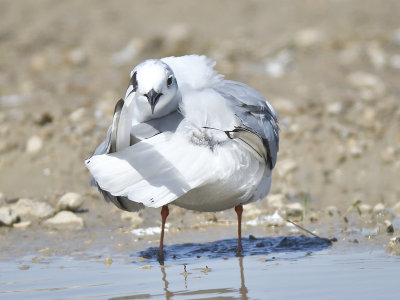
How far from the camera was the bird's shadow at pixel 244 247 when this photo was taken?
4219mm

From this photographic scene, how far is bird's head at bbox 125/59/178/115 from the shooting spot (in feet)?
12.0

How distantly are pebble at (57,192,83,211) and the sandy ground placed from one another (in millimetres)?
83

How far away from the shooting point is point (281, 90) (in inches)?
314

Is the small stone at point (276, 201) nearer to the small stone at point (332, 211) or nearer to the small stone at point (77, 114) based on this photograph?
the small stone at point (332, 211)

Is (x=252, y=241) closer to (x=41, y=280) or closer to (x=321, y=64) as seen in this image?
(x=41, y=280)

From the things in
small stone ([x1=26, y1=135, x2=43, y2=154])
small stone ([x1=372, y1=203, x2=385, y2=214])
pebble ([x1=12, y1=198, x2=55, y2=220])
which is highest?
small stone ([x1=26, y1=135, x2=43, y2=154])

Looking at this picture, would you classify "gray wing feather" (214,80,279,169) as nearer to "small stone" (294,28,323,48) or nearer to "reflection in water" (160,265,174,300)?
"reflection in water" (160,265,174,300)

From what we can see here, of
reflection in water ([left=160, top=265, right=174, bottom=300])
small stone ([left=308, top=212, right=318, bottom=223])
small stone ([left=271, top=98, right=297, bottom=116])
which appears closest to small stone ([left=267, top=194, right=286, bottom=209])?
small stone ([left=308, top=212, right=318, bottom=223])

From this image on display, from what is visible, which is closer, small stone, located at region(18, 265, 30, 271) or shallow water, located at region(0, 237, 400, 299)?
shallow water, located at region(0, 237, 400, 299)

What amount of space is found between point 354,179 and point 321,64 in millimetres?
3208

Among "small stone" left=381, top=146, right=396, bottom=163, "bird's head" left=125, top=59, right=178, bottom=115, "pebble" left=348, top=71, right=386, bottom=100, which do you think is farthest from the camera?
"pebble" left=348, top=71, right=386, bottom=100

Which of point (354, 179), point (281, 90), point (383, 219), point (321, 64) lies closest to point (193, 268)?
point (383, 219)

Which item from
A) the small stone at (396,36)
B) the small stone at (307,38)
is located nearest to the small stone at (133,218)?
the small stone at (307,38)

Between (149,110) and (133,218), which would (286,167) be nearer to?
(133,218)
